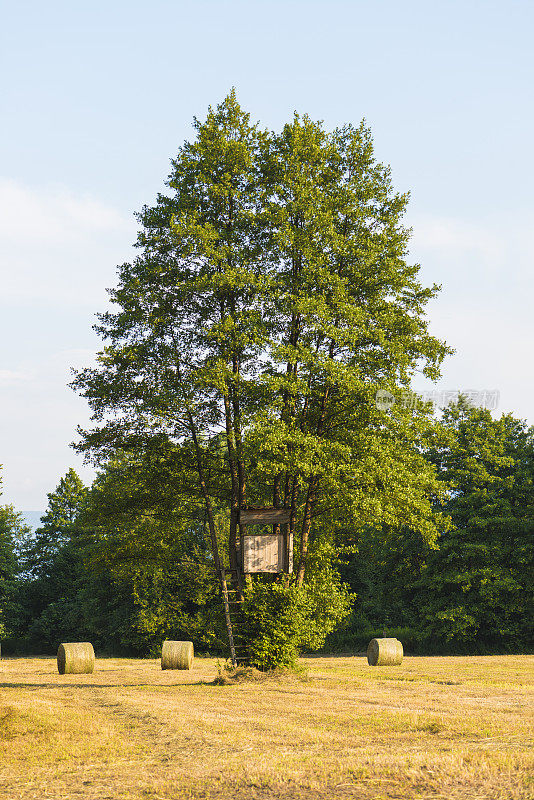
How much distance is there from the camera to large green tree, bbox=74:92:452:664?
2166 centimetres

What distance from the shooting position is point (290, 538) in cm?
2294

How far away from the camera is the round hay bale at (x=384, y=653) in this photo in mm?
27302

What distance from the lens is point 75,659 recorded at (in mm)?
25375

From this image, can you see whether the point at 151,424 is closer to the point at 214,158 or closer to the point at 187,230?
the point at 187,230

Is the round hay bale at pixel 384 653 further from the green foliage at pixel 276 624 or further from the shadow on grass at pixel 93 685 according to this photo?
the shadow on grass at pixel 93 685

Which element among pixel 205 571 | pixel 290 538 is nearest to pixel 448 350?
pixel 290 538

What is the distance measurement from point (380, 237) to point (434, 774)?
56.3ft

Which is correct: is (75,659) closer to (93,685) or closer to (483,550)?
(93,685)

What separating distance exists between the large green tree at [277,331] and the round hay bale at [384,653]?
507 cm

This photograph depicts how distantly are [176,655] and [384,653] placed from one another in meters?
7.71

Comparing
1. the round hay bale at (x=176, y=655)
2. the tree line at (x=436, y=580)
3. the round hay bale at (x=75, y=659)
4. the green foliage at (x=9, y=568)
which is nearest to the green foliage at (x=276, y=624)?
the round hay bale at (x=176, y=655)

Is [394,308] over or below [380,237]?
below

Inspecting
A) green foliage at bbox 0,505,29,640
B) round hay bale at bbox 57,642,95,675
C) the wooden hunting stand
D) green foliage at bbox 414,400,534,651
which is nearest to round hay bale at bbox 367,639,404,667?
the wooden hunting stand

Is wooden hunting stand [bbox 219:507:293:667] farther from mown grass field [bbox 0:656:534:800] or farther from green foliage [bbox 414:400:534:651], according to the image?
green foliage [bbox 414:400:534:651]
